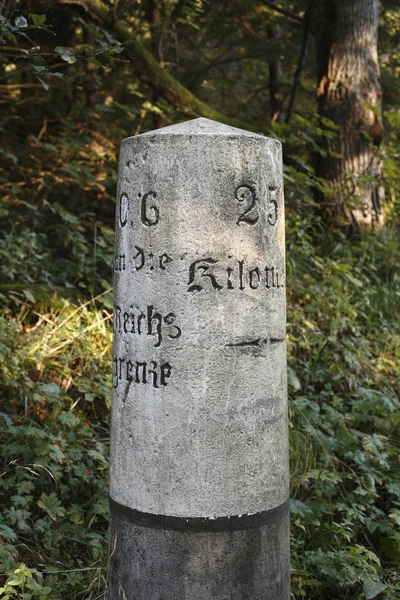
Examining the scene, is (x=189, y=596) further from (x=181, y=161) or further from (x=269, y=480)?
(x=181, y=161)

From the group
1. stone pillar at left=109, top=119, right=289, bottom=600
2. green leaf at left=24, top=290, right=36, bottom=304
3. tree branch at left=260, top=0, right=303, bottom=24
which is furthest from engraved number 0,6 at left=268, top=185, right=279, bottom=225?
tree branch at left=260, top=0, right=303, bottom=24

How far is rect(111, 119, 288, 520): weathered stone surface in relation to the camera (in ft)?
8.86

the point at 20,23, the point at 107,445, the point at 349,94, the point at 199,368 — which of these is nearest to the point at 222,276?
the point at 199,368

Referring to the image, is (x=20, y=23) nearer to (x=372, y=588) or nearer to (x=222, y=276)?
(x=222, y=276)

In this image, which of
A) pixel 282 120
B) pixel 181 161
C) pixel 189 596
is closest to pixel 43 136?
pixel 282 120

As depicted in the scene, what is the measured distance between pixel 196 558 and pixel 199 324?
2.68 ft

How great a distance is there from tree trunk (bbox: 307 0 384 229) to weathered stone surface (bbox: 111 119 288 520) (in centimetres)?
492

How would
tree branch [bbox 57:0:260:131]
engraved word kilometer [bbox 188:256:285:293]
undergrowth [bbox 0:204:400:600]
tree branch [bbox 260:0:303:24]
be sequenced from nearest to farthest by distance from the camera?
engraved word kilometer [bbox 188:256:285:293] < undergrowth [bbox 0:204:400:600] < tree branch [bbox 57:0:260:131] < tree branch [bbox 260:0:303:24]

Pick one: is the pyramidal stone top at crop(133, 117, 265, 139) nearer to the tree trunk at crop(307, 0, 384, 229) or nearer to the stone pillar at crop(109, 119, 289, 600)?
the stone pillar at crop(109, 119, 289, 600)

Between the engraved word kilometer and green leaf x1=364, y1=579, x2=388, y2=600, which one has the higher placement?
the engraved word kilometer

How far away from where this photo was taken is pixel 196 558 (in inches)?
106

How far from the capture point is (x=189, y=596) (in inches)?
106

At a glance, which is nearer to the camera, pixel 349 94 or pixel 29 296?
pixel 29 296

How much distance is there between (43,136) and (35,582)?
581 centimetres
